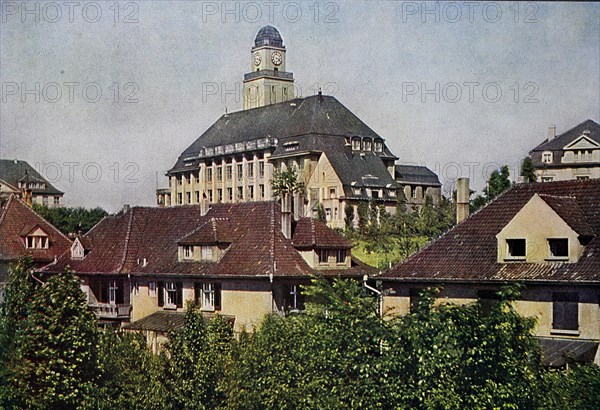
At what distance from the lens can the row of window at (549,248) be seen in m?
32.0

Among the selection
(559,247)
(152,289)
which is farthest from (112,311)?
(559,247)

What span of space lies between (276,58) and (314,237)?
330 feet

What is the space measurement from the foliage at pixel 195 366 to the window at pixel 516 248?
432 inches

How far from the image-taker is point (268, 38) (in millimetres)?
140625

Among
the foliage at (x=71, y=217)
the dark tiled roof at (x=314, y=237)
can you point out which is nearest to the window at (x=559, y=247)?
the dark tiled roof at (x=314, y=237)

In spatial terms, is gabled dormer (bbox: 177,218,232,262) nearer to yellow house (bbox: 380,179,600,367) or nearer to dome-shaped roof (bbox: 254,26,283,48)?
yellow house (bbox: 380,179,600,367)

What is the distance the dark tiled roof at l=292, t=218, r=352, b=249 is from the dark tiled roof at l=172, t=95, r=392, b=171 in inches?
2350

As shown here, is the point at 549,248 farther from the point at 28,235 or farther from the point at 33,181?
the point at 33,181

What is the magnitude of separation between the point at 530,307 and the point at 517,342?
770 centimetres

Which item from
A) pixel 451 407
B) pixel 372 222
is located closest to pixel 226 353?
pixel 451 407

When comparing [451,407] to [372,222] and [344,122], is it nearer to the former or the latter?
[372,222]

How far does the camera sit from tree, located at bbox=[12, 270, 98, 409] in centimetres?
2636

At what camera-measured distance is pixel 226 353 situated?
29.7m

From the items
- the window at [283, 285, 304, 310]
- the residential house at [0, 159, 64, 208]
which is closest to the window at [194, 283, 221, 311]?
the window at [283, 285, 304, 310]
